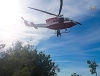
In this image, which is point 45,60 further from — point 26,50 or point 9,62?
point 9,62

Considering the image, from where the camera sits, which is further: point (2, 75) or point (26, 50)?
point (26, 50)

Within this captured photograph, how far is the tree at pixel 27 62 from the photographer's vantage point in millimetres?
55097

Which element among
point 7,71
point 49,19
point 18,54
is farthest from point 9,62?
point 49,19

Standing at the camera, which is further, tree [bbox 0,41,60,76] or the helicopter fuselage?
tree [bbox 0,41,60,76]

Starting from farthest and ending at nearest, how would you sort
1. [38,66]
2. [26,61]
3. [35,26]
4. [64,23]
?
[38,66] < [26,61] < [35,26] < [64,23]

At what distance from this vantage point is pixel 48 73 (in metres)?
68.6

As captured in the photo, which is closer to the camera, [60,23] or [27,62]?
[60,23]

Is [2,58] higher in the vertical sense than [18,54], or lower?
lower

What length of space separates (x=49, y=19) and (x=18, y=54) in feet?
128

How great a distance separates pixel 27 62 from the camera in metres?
60.8

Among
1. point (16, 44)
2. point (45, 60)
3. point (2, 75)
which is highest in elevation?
point (16, 44)

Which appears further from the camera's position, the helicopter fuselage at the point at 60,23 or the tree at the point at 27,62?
the tree at the point at 27,62

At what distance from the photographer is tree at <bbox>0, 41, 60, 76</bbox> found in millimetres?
55097

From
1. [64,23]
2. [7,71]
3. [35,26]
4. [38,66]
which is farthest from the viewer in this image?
[38,66]
